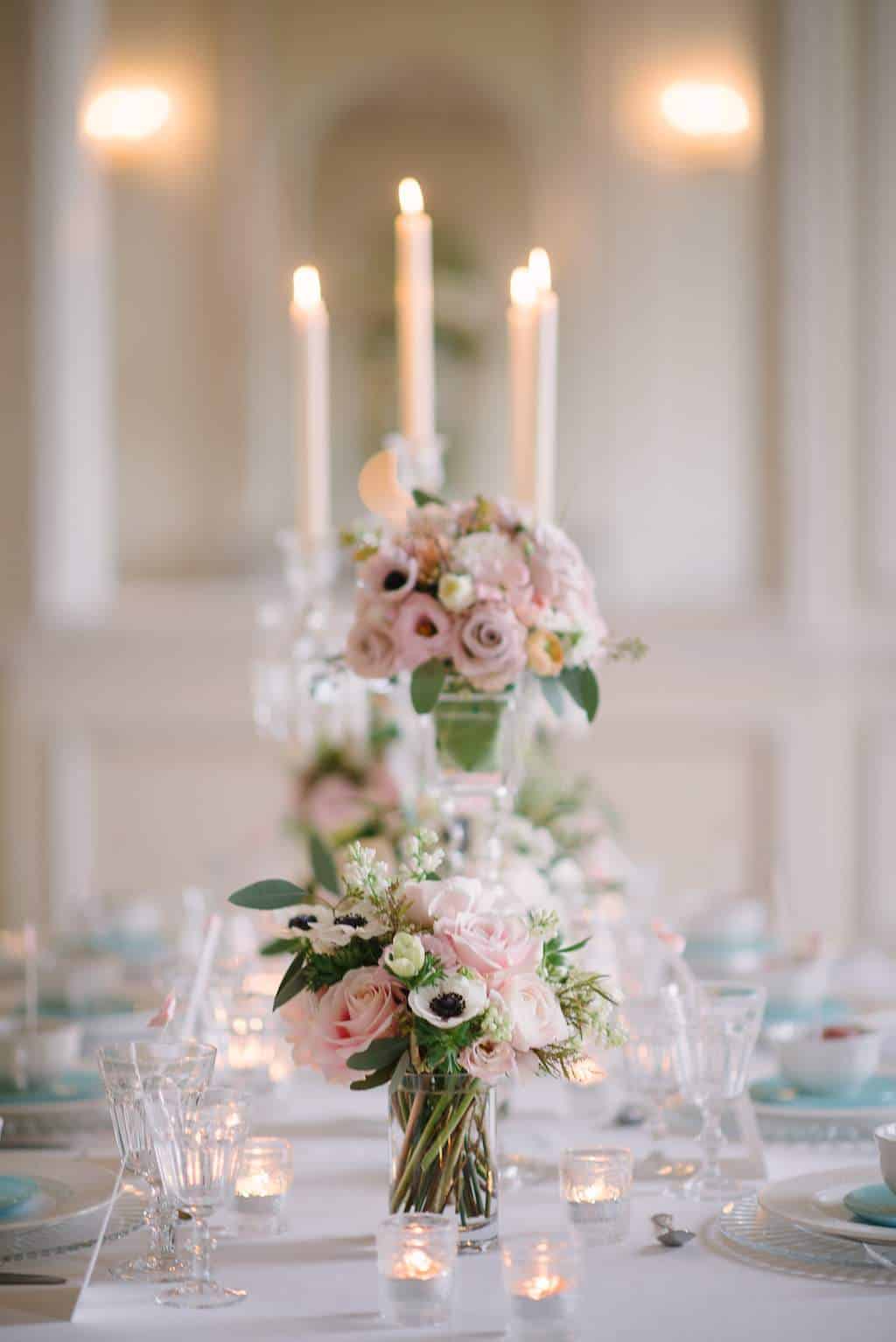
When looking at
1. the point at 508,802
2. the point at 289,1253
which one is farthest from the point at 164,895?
the point at 289,1253

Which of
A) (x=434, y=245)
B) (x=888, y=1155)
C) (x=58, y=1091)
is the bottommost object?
(x=58, y=1091)

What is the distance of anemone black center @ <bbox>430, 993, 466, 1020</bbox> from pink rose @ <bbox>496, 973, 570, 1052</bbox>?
0.03 m

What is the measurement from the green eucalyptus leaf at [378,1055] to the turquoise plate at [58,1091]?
561 mm

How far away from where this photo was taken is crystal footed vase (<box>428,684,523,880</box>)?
5.63 feet

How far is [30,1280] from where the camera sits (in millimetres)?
1220

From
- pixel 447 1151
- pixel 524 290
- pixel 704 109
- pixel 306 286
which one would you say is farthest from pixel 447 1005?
pixel 704 109

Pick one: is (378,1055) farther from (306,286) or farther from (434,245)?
(434,245)

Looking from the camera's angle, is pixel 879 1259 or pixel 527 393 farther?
Result: pixel 527 393

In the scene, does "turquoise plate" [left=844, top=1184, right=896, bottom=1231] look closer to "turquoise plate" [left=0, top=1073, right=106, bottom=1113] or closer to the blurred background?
"turquoise plate" [left=0, top=1073, right=106, bottom=1113]

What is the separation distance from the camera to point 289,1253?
1.30 meters

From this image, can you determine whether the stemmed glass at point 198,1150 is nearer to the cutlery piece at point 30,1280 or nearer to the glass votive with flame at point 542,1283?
the cutlery piece at point 30,1280

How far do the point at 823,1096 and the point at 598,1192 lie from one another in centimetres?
47

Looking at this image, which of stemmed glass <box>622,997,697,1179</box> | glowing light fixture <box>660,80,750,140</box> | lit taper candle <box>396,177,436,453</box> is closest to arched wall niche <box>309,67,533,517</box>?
glowing light fixture <box>660,80,750,140</box>

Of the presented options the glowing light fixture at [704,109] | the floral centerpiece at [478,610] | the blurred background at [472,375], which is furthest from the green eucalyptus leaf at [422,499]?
the glowing light fixture at [704,109]
